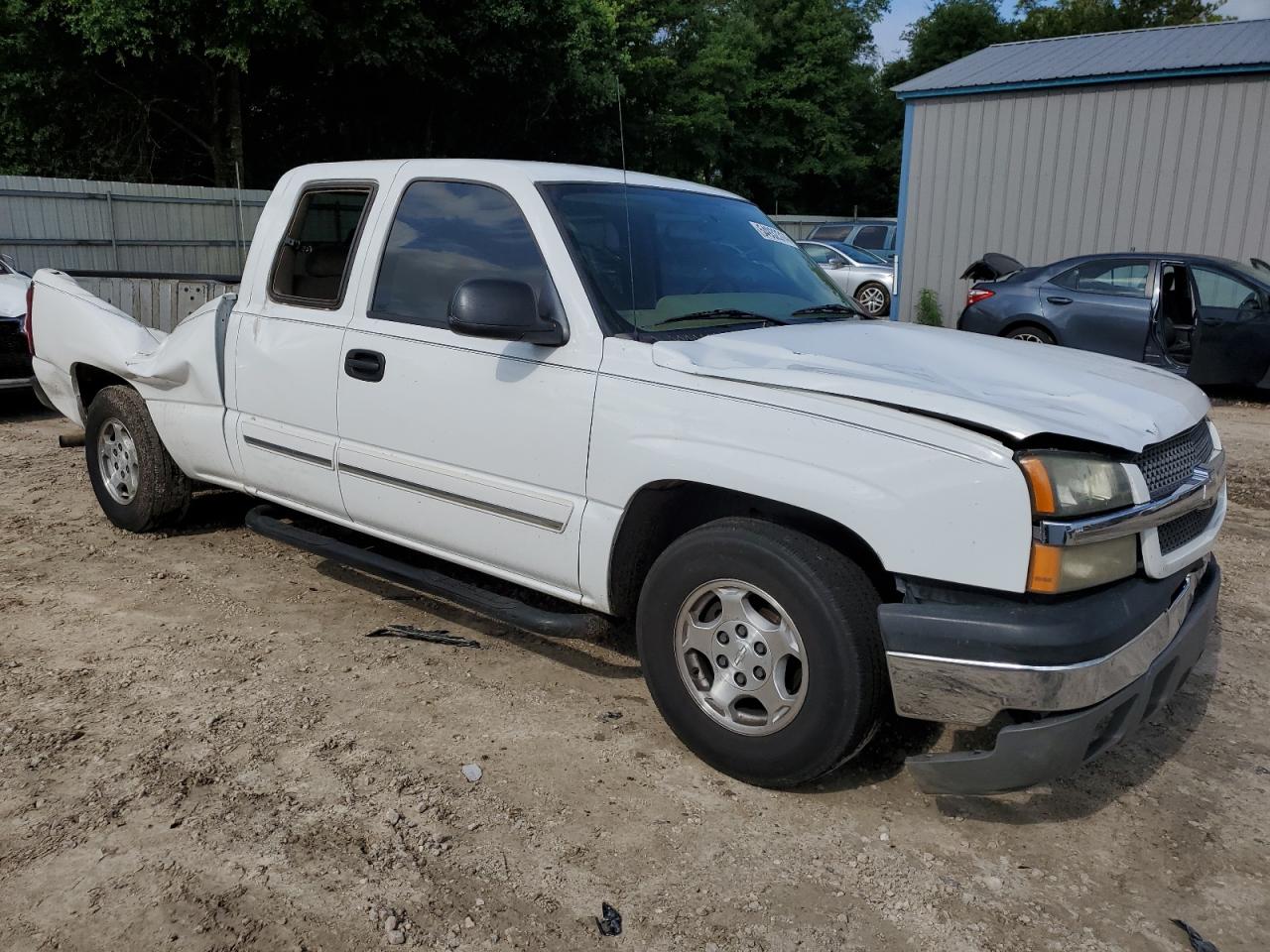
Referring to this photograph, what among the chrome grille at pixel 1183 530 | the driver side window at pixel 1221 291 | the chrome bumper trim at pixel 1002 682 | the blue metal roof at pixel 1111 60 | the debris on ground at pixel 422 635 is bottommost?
the debris on ground at pixel 422 635

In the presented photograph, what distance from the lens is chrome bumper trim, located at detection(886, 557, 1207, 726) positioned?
274cm

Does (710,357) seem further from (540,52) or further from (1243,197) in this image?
(540,52)

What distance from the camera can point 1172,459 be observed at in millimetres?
3150

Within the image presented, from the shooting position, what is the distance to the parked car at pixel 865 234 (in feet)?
70.7

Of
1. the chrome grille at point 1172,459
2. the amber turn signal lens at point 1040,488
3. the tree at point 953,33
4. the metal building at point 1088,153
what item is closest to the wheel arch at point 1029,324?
the metal building at point 1088,153

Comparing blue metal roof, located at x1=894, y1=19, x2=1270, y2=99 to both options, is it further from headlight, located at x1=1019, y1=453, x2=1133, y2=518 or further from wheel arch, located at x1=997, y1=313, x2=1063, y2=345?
headlight, located at x1=1019, y1=453, x2=1133, y2=518

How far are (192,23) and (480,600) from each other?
20.9 meters

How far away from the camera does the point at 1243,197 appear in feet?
43.7

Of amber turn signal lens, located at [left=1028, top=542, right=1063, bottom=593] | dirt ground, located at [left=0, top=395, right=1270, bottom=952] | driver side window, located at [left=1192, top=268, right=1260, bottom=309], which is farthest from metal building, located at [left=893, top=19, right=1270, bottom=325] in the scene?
amber turn signal lens, located at [left=1028, top=542, right=1063, bottom=593]

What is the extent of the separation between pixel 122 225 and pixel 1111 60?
51.9 feet

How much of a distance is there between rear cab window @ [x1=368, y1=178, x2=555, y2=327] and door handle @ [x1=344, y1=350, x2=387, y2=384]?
15 cm

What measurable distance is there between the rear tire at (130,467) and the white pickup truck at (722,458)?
0.60 m

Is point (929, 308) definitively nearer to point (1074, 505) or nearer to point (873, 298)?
point (873, 298)

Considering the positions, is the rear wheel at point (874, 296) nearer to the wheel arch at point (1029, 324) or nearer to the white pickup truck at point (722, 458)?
the wheel arch at point (1029, 324)
